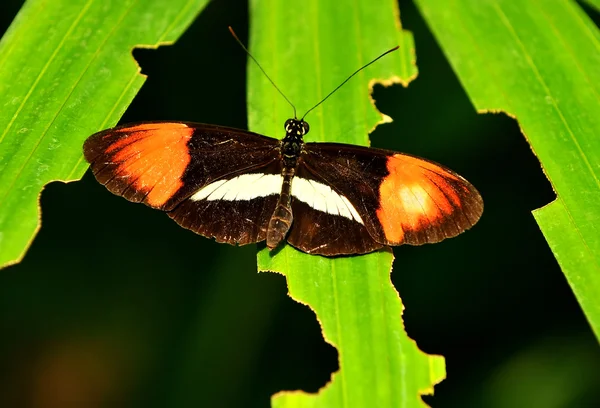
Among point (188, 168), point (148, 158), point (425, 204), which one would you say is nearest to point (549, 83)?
point (425, 204)

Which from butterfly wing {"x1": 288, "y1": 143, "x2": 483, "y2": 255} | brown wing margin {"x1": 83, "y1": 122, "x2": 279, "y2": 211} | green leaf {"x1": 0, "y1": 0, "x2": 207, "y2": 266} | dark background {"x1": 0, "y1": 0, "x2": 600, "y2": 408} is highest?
green leaf {"x1": 0, "y1": 0, "x2": 207, "y2": 266}

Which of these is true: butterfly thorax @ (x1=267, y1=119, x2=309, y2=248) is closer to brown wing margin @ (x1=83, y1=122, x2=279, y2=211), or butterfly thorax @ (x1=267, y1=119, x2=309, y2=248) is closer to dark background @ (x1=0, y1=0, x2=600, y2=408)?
brown wing margin @ (x1=83, y1=122, x2=279, y2=211)

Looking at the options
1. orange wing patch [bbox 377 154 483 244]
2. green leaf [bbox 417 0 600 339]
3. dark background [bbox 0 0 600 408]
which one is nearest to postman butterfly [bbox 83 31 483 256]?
orange wing patch [bbox 377 154 483 244]

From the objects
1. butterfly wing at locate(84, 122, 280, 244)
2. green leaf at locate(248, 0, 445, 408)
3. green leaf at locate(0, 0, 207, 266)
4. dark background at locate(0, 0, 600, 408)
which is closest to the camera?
green leaf at locate(248, 0, 445, 408)

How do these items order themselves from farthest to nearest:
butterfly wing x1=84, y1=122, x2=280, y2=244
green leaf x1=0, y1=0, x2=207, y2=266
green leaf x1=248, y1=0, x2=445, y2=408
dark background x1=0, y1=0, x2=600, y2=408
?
dark background x1=0, y1=0, x2=600, y2=408 → butterfly wing x1=84, y1=122, x2=280, y2=244 → green leaf x1=0, y1=0, x2=207, y2=266 → green leaf x1=248, y1=0, x2=445, y2=408

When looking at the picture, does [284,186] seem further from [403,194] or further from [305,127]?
[403,194]

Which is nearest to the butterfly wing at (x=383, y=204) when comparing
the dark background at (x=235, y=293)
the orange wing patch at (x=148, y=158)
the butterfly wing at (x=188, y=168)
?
the butterfly wing at (x=188, y=168)
